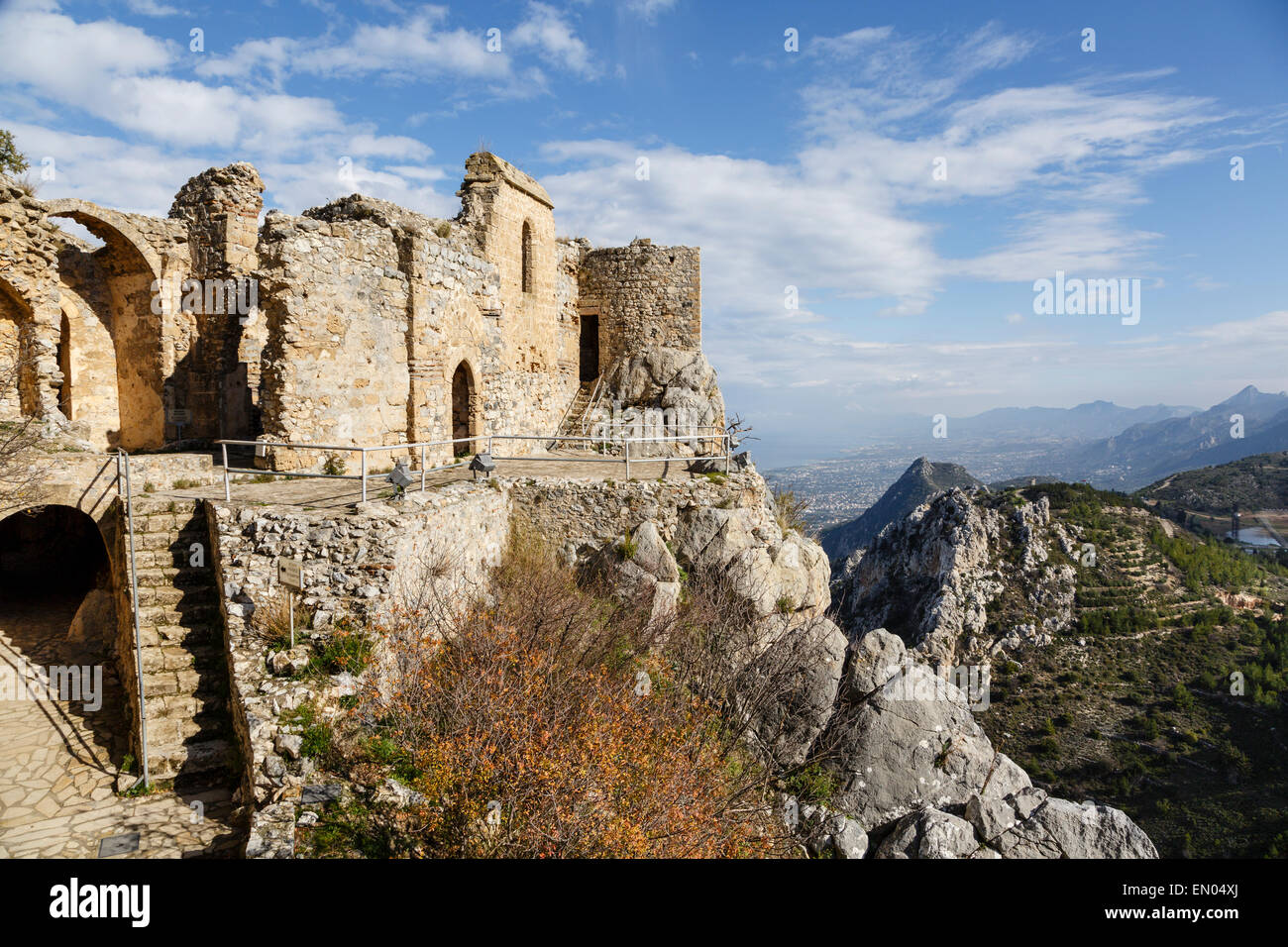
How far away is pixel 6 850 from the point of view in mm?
5918

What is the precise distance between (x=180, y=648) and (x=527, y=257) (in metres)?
14.1

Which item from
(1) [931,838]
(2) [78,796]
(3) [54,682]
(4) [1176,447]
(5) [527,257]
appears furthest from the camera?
(4) [1176,447]

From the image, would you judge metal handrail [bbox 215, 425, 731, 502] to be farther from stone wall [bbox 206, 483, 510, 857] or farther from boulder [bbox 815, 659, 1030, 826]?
boulder [bbox 815, 659, 1030, 826]

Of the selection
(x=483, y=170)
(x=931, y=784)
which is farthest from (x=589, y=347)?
(x=931, y=784)

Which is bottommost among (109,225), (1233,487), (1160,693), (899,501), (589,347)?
(1160,693)

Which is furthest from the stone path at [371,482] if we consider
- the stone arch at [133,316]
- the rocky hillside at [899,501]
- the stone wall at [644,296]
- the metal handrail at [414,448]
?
the rocky hillside at [899,501]

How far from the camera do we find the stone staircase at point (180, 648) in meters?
7.12

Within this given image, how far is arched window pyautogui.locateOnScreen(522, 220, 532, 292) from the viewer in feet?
62.0

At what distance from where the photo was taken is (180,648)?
804cm

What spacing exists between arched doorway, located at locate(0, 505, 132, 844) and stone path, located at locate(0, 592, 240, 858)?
0.05ft

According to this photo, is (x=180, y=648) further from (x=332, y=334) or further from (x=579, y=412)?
(x=579, y=412)

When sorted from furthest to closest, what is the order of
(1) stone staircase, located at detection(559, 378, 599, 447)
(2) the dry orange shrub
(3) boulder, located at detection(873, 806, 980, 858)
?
(1) stone staircase, located at detection(559, 378, 599, 447) < (3) boulder, located at detection(873, 806, 980, 858) < (2) the dry orange shrub

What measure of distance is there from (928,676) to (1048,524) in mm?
34495

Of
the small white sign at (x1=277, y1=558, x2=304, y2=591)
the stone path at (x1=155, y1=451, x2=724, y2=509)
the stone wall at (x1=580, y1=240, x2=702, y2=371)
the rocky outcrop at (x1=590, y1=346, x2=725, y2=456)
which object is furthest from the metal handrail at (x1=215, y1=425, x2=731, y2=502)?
the stone wall at (x1=580, y1=240, x2=702, y2=371)
